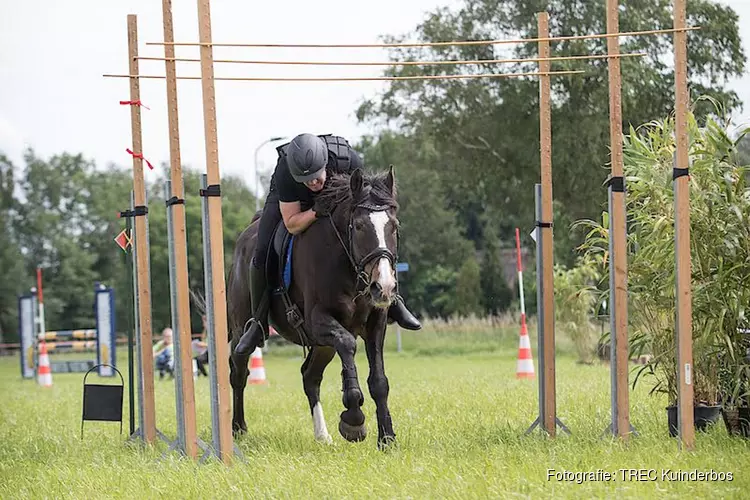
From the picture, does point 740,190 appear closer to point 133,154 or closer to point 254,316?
point 254,316

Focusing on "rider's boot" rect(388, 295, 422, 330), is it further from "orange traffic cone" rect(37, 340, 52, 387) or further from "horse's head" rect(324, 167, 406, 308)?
"orange traffic cone" rect(37, 340, 52, 387)

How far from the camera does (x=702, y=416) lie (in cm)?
828

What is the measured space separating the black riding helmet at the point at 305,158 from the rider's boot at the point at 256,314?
4.19 ft

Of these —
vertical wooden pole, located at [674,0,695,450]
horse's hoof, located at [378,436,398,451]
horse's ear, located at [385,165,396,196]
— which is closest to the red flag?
horse's ear, located at [385,165,396,196]

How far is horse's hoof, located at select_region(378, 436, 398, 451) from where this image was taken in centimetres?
774

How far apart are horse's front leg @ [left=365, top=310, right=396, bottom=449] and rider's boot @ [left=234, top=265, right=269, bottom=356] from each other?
1.18 m

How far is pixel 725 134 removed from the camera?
8.03 metres

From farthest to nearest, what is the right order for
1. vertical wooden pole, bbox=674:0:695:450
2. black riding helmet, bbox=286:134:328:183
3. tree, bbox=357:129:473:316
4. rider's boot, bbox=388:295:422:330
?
1. tree, bbox=357:129:473:316
2. rider's boot, bbox=388:295:422:330
3. black riding helmet, bbox=286:134:328:183
4. vertical wooden pole, bbox=674:0:695:450

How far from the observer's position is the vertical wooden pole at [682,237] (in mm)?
7258

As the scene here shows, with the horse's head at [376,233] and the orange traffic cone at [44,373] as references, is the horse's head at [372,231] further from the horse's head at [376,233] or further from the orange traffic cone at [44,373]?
the orange traffic cone at [44,373]

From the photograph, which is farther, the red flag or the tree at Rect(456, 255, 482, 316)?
the tree at Rect(456, 255, 482, 316)

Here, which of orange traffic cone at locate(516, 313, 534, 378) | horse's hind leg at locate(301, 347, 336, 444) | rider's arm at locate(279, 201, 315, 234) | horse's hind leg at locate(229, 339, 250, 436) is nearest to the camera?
rider's arm at locate(279, 201, 315, 234)

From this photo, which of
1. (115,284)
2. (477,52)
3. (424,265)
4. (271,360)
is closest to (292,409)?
(477,52)

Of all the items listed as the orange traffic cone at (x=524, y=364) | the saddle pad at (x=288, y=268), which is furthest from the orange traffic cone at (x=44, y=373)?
the saddle pad at (x=288, y=268)
